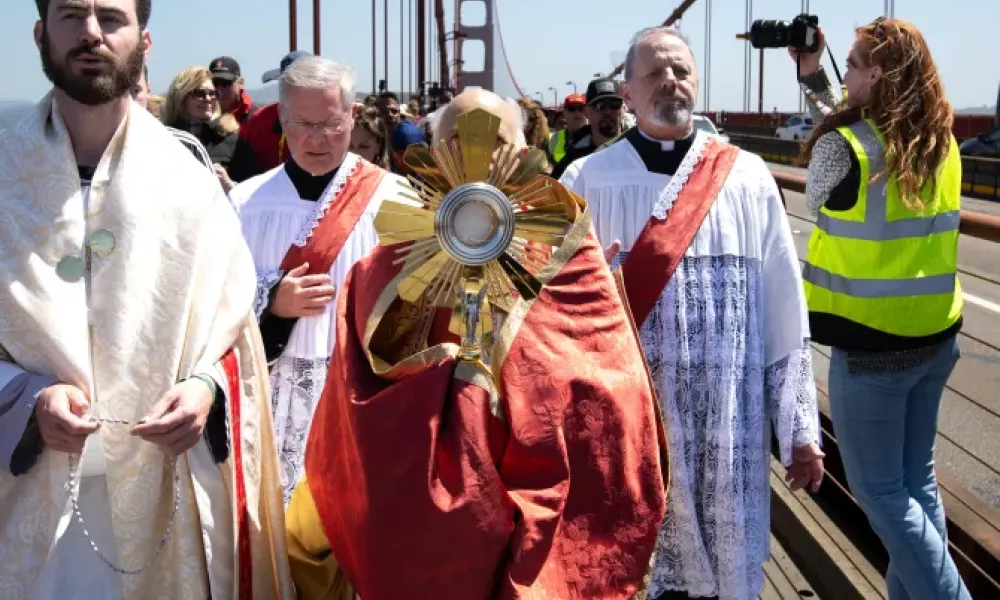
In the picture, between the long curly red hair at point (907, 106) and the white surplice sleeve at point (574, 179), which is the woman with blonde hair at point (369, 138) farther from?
the long curly red hair at point (907, 106)

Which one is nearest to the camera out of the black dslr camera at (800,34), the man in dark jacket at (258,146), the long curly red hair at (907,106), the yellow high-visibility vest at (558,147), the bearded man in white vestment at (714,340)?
the bearded man in white vestment at (714,340)

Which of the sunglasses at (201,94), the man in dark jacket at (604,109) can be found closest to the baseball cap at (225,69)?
the sunglasses at (201,94)

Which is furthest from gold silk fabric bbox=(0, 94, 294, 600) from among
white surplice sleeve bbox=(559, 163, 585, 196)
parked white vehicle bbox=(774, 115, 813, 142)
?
parked white vehicle bbox=(774, 115, 813, 142)

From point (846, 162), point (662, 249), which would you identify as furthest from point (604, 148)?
point (846, 162)

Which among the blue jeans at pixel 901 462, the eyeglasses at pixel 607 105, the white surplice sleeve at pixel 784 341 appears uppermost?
the eyeglasses at pixel 607 105

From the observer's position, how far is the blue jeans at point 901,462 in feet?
9.86

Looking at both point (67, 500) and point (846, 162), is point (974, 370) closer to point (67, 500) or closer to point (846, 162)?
point (846, 162)

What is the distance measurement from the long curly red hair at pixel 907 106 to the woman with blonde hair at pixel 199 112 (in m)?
2.99

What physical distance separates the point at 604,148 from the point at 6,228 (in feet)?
5.14

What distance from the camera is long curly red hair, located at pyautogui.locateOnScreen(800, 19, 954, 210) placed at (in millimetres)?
2979

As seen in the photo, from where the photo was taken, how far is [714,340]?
8.90ft

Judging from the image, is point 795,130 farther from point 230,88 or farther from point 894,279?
point 894,279

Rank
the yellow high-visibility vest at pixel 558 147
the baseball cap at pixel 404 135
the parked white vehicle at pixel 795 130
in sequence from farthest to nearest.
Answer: the parked white vehicle at pixel 795 130 → the yellow high-visibility vest at pixel 558 147 → the baseball cap at pixel 404 135

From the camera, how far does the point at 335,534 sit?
1958 millimetres
